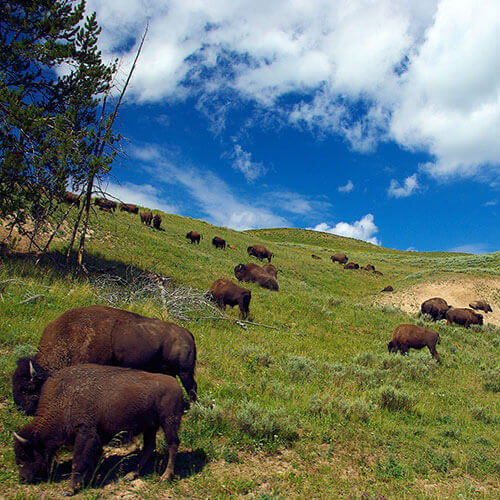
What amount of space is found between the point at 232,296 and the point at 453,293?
2437cm

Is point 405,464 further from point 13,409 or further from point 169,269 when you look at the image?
point 169,269

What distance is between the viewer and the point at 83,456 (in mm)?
4016

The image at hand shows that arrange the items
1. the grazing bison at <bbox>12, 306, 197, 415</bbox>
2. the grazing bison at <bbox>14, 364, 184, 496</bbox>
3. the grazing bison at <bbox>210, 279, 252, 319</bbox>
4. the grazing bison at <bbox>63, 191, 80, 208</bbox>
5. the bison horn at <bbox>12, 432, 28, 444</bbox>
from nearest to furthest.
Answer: the bison horn at <bbox>12, 432, 28, 444</bbox> < the grazing bison at <bbox>14, 364, 184, 496</bbox> < the grazing bison at <bbox>12, 306, 197, 415</bbox> < the grazing bison at <bbox>63, 191, 80, 208</bbox> < the grazing bison at <bbox>210, 279, 252, 319</bbox>

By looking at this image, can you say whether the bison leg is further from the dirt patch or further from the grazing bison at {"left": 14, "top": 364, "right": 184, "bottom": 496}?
the dirt patch

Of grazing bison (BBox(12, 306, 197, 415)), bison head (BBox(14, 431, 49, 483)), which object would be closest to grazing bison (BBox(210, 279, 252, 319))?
grazing bison (BBox(12, 306, 197, 415))

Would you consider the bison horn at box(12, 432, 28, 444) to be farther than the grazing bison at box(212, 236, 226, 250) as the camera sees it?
No

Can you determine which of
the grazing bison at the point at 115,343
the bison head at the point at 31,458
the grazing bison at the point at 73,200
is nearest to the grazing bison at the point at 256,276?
the grazing bison at the point at 73,200

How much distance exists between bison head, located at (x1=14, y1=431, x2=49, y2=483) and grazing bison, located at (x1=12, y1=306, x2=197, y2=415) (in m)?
0.86

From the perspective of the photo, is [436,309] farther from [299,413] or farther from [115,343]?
[115,343]

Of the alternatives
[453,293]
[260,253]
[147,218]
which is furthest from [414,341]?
[147,218]

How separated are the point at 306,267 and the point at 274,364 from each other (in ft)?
108

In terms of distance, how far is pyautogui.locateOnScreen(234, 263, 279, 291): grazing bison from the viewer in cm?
2200

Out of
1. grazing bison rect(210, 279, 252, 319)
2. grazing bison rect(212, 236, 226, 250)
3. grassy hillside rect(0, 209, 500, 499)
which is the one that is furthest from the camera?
grazing bison rect(212, 236, 226, 250)

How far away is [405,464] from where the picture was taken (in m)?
5.87
